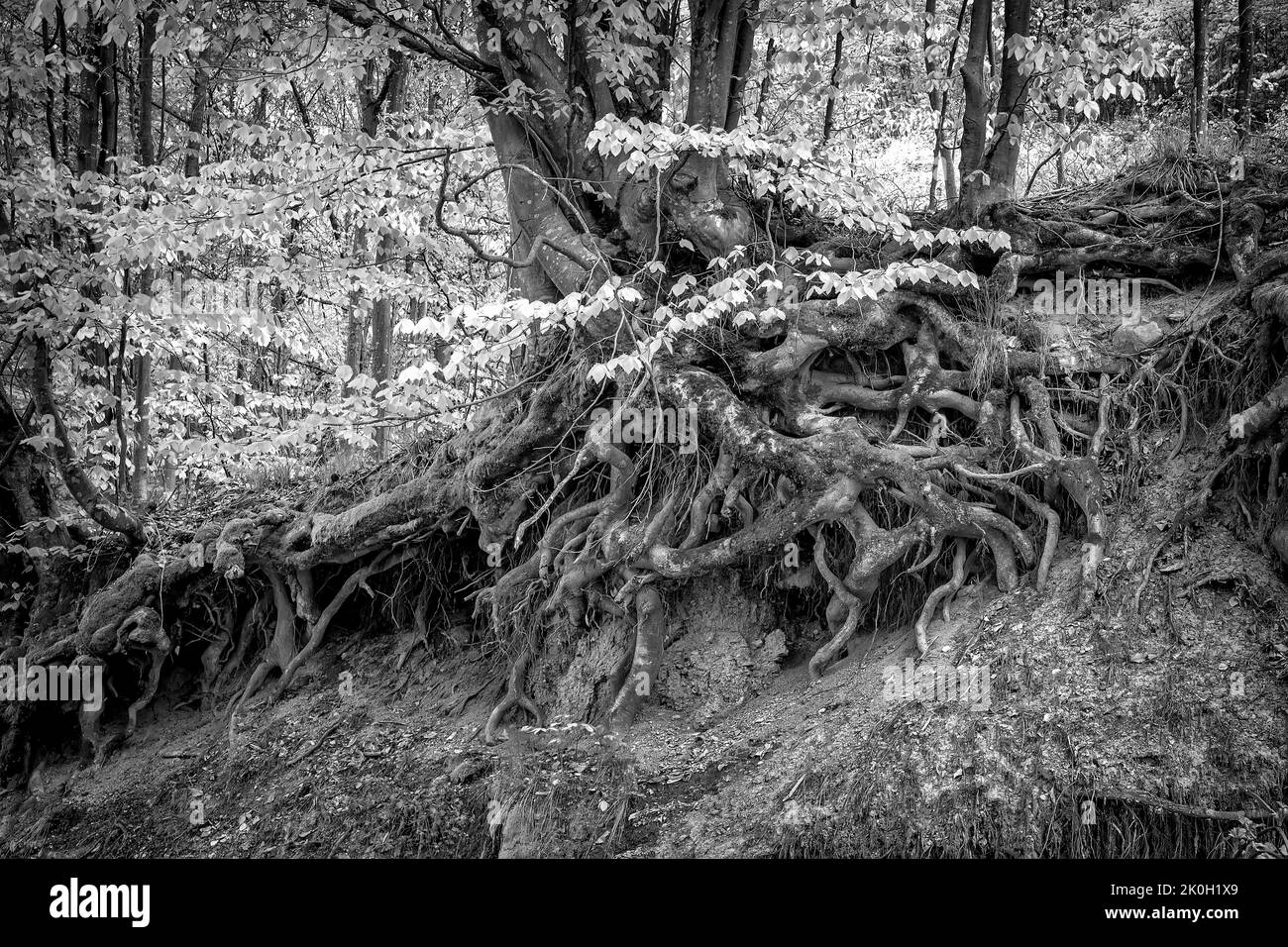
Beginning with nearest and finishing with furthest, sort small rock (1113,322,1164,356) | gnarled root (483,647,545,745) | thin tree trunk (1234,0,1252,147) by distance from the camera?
small rock (1113,322,1164,356)
gnarled root (483,647,545,745)
thin tree trunk (1234,0,1252,147)

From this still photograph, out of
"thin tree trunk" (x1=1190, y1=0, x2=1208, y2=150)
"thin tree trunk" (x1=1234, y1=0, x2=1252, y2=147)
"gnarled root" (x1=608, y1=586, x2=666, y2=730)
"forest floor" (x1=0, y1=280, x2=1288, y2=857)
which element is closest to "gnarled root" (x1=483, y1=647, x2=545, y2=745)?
"forest floor" (x1=0, y1=280, x2=1288, y2=857)

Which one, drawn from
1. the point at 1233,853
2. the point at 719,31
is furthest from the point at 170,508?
the point at 1233,853

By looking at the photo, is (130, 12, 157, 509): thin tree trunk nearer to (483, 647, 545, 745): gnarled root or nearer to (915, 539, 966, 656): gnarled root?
(483, 647, 545, 745): gnarled root

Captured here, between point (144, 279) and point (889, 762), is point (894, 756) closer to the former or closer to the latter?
point (889, 762)

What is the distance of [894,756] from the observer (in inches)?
211

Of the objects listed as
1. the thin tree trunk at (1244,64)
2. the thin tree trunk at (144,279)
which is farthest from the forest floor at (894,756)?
Result: the thin tree trunk at (1244,64)

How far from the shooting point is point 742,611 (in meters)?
7.12

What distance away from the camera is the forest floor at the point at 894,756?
4762 mm

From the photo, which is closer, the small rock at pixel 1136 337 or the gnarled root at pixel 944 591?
the gnarled root at pixel 944 591

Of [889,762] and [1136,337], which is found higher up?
[1136,337]

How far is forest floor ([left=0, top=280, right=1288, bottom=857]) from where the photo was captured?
4.76m

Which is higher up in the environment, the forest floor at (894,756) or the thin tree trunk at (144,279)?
the thin tree trunk at (144,279)

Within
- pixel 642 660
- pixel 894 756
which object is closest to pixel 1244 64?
pixel 894 756

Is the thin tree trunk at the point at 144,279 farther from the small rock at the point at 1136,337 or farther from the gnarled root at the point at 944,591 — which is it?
the small rock at the point at 1136,337
